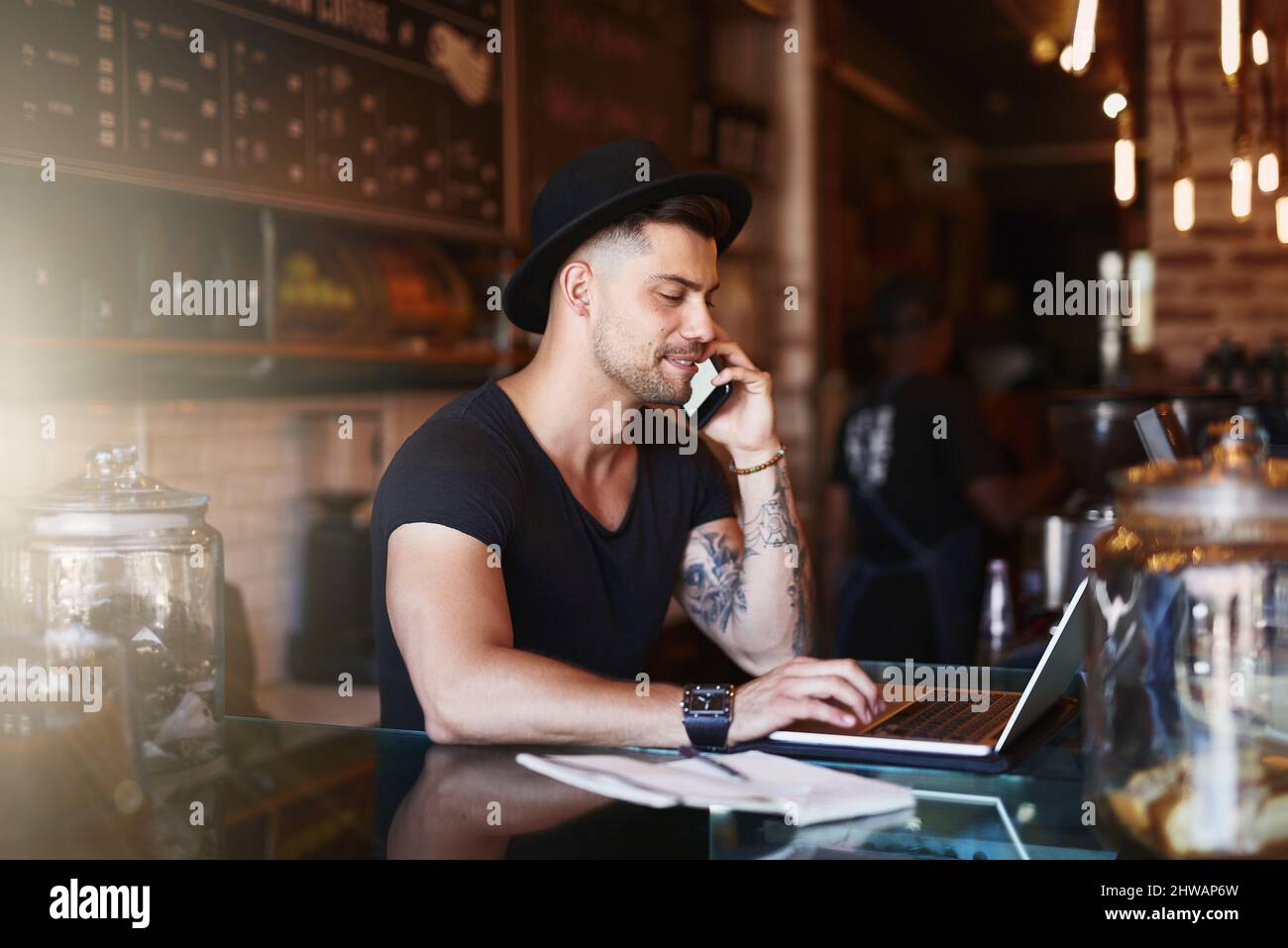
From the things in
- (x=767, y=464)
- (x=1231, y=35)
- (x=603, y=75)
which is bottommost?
(x=767, y=464)

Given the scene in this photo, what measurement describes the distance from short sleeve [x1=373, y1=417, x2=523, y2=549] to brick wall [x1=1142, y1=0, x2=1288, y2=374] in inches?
106

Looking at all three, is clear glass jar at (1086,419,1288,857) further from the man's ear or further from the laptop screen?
the man's ear

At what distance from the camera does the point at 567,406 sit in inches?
78.7

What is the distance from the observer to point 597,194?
1923 millimetres

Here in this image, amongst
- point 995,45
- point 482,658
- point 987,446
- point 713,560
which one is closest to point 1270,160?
point 713,560

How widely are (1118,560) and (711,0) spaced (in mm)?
4392

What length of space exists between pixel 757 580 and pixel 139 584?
3.36 ft

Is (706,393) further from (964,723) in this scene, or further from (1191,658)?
(1191,658)

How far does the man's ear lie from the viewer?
1999mm

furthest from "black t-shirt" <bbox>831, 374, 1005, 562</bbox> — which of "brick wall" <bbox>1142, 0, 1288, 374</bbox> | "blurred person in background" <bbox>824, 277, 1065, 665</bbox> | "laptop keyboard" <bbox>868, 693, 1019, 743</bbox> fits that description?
"laptop keyboard" <bbox>868, 693, 1019, 743</bbox>

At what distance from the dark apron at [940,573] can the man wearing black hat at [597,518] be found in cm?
166

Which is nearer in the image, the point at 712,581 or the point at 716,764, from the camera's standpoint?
the point at 716,764

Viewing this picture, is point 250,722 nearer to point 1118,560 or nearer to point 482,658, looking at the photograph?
point 482,658

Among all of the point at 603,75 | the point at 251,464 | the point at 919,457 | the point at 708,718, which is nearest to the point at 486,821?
the point at 708,718
